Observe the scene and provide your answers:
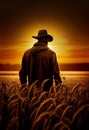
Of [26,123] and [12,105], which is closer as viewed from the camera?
[26,123]

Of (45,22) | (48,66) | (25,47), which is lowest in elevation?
(48,66)

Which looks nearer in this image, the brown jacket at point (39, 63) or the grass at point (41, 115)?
the grass at point (41, 115)

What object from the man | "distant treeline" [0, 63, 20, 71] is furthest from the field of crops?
"distant treeline" [0, 63, 20, 71]

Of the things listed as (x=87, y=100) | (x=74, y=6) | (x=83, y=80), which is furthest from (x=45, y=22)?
(x=87, y=100)

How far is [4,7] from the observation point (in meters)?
4.52

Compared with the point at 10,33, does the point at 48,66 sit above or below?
below

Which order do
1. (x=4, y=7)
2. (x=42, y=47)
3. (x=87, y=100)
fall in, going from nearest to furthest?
(x=87, y=100) → (x=42, y=47) → (x=4, y=7)

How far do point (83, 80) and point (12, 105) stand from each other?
1.94 meters

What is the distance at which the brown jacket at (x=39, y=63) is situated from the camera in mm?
3380

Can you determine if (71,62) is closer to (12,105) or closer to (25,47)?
(25,47)

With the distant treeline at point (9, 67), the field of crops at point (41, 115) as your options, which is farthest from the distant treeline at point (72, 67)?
the field of crops at point (41, 115)

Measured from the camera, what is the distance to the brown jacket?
338 centimetres

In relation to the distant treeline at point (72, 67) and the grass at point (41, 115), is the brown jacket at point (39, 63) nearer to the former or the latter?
the grass at point (41, 115)

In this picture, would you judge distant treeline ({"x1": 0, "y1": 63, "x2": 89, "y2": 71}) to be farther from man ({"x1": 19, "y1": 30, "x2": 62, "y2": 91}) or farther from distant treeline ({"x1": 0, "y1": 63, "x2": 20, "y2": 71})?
man ({"x1": 19, "y1": 30, "x2": 62, "y2": 91})
